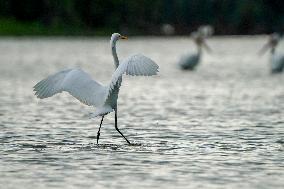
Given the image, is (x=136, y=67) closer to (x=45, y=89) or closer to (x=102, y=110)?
(x=102, y=110)

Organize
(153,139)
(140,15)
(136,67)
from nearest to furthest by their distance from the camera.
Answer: (136,67) → (153,139) → (140,15)

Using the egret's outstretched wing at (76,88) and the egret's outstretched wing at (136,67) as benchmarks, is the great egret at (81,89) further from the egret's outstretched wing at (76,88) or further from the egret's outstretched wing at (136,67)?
the egret's outstretched wing at (136,67)

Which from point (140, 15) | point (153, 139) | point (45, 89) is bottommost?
point (153, 139)

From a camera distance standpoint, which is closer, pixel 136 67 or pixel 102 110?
pixel 136 67

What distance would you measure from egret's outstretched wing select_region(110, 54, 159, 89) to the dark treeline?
66479mm

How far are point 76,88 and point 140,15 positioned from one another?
83453mm

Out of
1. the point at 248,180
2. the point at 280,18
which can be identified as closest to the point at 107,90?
the point at 248,180

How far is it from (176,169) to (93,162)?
105 centimetres

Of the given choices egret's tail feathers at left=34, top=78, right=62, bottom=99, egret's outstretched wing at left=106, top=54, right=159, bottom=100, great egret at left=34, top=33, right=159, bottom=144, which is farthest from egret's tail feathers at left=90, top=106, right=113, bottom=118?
egret's tail feathers at left=34, top=78, right=62, bottom=99

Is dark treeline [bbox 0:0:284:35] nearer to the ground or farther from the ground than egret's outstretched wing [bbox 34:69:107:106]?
farther from the ground

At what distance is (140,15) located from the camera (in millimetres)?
96625

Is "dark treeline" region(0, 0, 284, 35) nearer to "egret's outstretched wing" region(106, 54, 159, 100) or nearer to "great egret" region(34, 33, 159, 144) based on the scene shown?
"great egret" region(34, 33, 159, 144)

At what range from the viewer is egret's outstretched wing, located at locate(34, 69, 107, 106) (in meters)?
13.4

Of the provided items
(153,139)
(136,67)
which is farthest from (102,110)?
(153,139)
